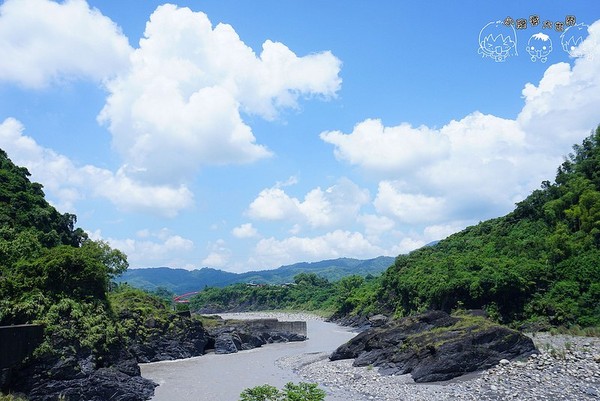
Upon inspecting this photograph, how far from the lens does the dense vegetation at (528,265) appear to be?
46.4m

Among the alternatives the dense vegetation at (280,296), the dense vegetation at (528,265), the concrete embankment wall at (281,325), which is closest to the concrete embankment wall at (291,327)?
the concrete embankment wall at (281,325)

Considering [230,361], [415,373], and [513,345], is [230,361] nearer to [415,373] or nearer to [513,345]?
[415,373]

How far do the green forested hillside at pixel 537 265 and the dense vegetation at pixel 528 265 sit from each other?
0.09m

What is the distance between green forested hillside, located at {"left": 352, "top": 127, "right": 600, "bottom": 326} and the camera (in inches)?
1821

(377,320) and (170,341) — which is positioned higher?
(170,341)

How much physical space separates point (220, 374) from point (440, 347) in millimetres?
18223

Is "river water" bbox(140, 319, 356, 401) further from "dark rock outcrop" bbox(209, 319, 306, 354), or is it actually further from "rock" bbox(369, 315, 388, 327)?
"rock" bbox(369, 315, 388, 327)

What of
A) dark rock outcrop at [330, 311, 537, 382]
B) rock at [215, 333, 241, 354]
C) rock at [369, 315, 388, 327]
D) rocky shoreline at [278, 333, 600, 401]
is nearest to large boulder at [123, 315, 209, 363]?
rock at [215, 333, 241, 354]

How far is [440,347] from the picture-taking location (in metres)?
32.8

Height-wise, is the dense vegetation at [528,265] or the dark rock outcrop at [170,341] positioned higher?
the dense vegetation at [528,265]

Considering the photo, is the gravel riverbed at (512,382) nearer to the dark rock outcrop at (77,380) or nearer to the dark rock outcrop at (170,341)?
the dark rock outcrop at (77,380)

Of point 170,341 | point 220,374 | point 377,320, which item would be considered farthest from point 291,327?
point 220,374

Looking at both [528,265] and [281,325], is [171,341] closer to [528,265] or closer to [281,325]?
[281,325]

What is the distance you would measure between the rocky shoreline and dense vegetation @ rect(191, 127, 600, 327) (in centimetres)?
1084
